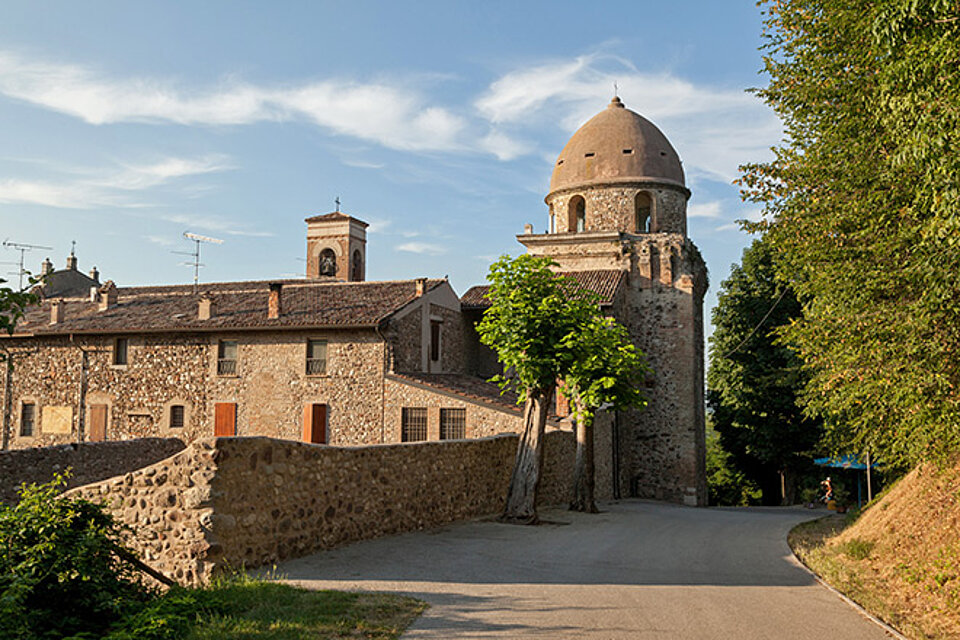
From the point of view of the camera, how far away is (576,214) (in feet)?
121

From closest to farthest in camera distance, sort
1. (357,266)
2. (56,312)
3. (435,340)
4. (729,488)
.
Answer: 1. (435,340)
2. (56,312)
3. (729,488)
4. (357,266)

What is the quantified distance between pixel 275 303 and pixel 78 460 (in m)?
12.8

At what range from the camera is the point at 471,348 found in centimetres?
3475

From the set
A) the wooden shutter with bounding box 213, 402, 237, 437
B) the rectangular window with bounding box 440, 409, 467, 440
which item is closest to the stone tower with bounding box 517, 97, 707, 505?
the rectangular window with bounding box 440, 409, 467, 440

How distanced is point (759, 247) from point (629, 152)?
6.90 metres

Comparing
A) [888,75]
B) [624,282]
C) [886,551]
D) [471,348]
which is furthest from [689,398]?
[888,75]

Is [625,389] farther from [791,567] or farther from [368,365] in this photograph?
[368,365]

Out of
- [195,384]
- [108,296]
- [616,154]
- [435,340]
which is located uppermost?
[616,154]

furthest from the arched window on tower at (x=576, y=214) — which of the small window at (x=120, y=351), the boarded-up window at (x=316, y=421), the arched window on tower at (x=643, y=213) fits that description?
the small window at (x=120, y=351)

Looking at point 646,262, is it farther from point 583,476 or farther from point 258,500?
point 258,500

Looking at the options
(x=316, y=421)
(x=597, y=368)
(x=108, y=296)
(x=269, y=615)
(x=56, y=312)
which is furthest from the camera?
(x=108, y=296)

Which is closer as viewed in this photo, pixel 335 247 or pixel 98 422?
pixel 98 422

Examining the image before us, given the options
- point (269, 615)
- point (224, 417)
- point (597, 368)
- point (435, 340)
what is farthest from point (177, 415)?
point (269, 615)

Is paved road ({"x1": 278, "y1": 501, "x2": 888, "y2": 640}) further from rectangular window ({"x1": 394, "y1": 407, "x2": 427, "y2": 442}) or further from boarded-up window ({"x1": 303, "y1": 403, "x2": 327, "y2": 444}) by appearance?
boarded-up window ({"x1": 303, "y1": 403, "x2": 327, "y2": 444})
